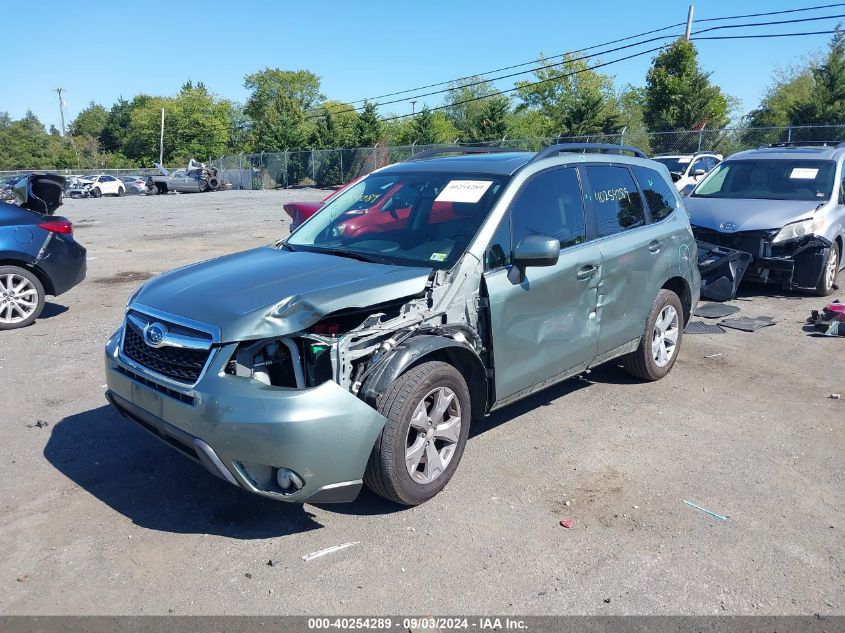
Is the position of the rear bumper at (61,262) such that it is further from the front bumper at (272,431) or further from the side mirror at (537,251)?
the side mirror at (537,251)

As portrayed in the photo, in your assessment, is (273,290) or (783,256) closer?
(273,290)

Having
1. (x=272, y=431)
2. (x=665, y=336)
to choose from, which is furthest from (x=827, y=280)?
(x=272, y=431)

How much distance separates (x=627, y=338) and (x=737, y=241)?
14.4 feet

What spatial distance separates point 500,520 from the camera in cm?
377

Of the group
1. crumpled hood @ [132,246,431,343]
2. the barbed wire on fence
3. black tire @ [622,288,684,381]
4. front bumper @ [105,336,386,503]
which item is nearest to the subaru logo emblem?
crumpled hood @ [132,246,431,343]

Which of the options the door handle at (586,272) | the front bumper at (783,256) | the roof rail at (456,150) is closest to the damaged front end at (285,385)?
the door handle at (586,272)

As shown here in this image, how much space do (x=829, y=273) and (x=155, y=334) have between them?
8.59 m

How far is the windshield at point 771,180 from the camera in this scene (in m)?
9.45

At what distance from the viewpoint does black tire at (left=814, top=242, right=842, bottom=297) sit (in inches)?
348

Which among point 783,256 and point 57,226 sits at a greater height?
point 57,226

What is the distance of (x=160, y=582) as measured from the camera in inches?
126

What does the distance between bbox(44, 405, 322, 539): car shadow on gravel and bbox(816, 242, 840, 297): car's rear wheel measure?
25.6 ft

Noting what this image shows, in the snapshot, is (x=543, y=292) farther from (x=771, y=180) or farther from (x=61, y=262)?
(x=771, y=180)

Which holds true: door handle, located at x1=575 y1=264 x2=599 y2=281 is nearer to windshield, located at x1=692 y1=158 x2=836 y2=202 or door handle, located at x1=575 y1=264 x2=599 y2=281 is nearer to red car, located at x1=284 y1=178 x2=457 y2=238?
red car, located at x1=284 y1=178 x2=457 y2=238
